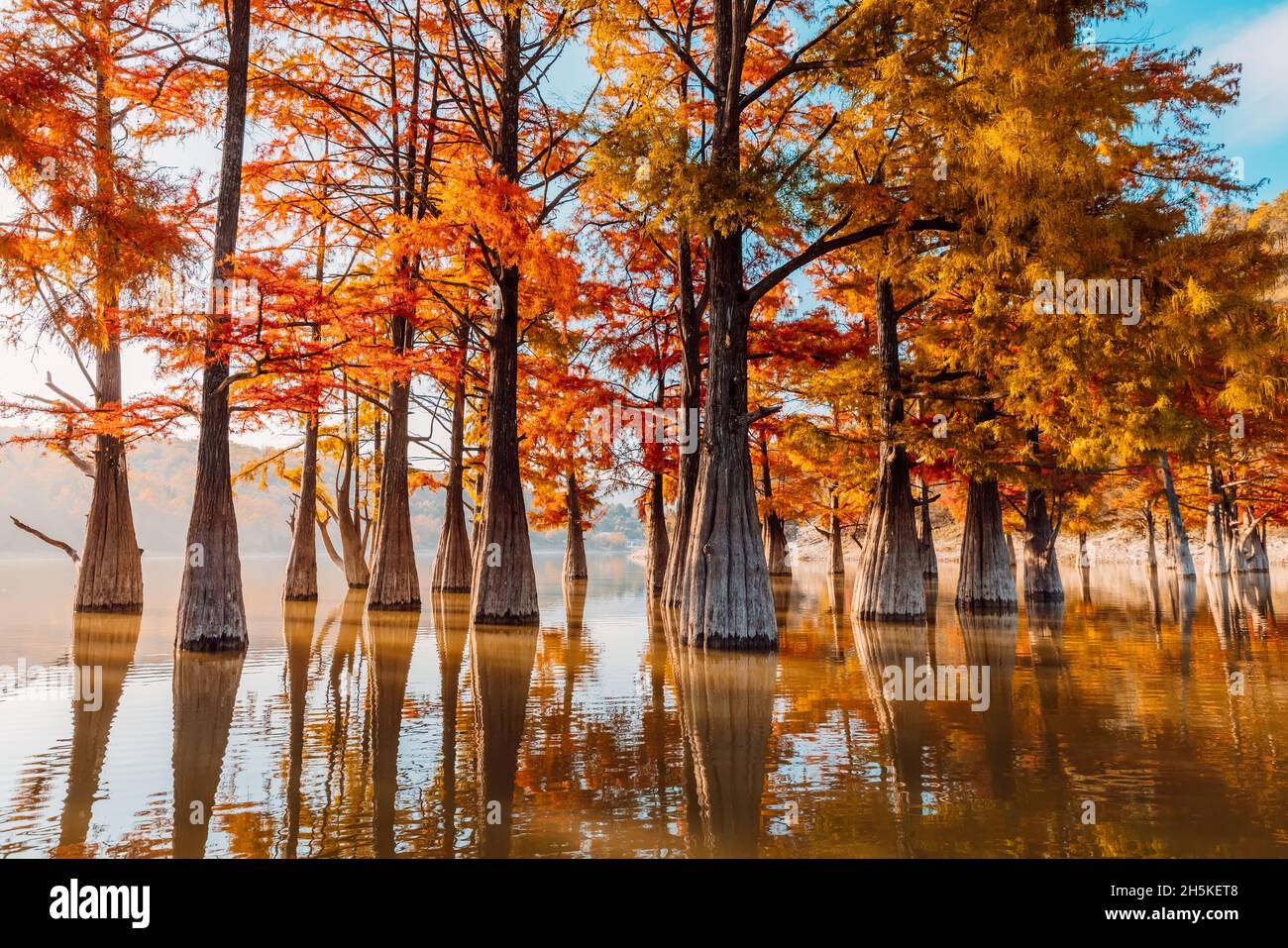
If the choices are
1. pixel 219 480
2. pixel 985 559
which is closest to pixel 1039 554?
pixel 985 559

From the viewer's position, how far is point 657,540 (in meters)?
28.7

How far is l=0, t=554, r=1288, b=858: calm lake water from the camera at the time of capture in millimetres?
5141

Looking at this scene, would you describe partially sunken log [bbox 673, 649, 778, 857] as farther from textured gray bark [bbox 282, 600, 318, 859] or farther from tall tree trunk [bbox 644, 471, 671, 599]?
tall tree trunk [bbox 644, 471, 671, 599]

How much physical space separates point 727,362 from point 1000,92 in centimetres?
559

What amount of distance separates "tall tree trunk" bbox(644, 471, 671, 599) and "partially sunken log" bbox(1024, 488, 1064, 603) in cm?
1102

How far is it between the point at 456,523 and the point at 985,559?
14.4 metres

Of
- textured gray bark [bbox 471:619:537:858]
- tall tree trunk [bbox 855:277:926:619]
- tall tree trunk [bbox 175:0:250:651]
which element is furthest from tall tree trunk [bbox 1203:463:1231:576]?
tall tree trunk [bbox 175:0:250:651]

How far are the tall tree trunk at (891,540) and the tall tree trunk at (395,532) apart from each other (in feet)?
35.0

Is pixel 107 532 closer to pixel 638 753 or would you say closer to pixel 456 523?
pixel 456 523

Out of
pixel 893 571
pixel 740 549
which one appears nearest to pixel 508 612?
pixel 740 549

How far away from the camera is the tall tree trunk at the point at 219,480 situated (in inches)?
503

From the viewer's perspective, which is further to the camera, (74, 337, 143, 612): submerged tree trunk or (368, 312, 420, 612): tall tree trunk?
(368, 312, 420, 612): tall tree trunk

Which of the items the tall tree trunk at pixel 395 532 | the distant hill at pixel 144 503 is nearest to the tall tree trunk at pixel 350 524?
the tall tree trunk at pixel 395 532

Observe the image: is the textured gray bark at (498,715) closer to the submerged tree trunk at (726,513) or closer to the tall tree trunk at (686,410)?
the submerged tree trunk at (726,513)
